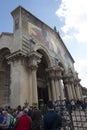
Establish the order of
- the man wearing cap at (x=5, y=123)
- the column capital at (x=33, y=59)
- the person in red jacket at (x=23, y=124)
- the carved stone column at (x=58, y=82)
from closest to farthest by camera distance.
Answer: the person in red jacket at (x=23, y=124), the man wearing cap at (x=5, y=123), the column capital at (x=33, y=59), the carved stone column at (x=58, y=82)

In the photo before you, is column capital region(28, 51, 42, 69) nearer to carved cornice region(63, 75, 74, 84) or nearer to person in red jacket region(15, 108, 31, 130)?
carved cornice region(63, 75, 74, 84)

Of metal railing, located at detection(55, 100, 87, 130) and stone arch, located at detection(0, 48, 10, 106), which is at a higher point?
stone arch, located at detection(0, 48, 10, 106)

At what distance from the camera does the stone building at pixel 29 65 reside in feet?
42.8

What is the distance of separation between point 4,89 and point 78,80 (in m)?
10.9

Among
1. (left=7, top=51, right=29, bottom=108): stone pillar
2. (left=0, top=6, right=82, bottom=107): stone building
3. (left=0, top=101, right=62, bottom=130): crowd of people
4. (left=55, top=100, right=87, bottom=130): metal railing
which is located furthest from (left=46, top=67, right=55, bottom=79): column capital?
(left=0, top=101, right=62, bottom=130): crowd of people

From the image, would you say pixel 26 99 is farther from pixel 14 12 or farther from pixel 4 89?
pixel 14 12

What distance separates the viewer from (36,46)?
50.6 feet

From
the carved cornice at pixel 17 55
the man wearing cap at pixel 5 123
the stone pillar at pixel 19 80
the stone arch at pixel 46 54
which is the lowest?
the man wearing cap at pixel 5 123

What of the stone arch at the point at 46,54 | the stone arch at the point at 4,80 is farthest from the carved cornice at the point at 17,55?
the stone arch at the point at 46,54

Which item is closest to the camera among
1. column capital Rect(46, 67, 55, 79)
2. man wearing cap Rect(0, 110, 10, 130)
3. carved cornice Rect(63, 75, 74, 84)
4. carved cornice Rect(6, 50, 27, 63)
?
man wearing cap Rect(0, 110, 10, 130)

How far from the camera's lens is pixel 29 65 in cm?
1370

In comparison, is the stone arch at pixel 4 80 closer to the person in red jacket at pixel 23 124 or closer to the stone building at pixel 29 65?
the stone building at pixel 29 65

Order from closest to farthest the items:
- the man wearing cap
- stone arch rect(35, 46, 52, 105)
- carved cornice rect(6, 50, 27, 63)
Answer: the man wearing cap < carved cornice rect(6, 50, 27, 63) < stone arch rect(35, 46, 52, 105)

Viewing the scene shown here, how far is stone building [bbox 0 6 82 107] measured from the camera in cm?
1304
